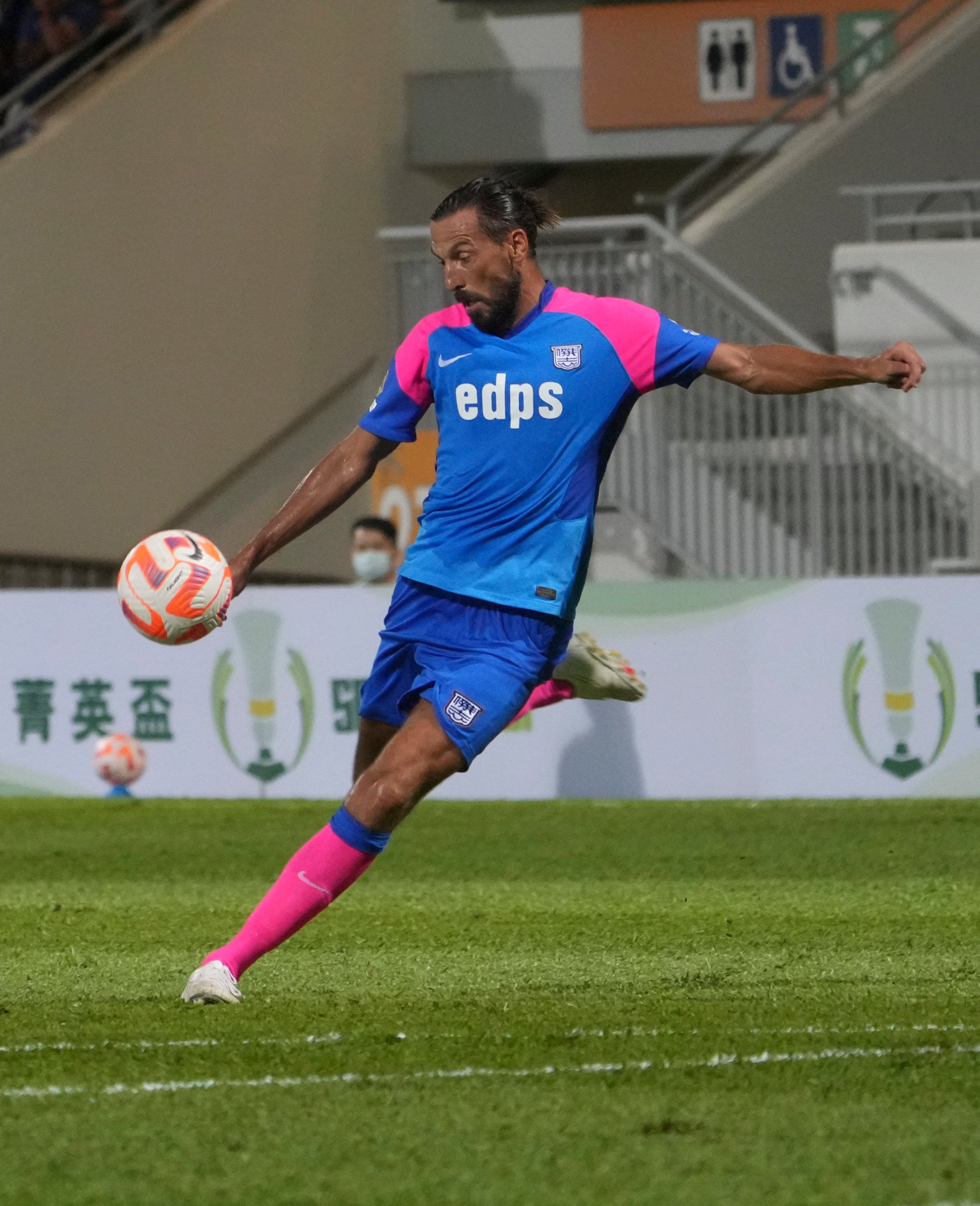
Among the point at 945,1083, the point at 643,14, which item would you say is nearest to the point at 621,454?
the point at 643,14

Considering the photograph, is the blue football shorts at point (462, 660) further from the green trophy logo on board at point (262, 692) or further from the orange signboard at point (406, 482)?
the orange signboard at point (406, 482)

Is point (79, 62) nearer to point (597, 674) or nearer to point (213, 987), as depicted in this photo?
point (597, 674)

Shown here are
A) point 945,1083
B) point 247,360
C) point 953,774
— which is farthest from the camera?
point 247,360

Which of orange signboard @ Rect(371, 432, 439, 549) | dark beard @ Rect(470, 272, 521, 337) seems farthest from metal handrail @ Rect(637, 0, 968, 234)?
dark beard @ Rect(470, 272, 521, 337)

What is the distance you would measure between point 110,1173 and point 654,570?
13.3 metres

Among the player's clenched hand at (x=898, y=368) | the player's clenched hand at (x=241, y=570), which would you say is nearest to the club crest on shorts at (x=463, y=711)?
the player's clenched hand at (x=241, y=570)

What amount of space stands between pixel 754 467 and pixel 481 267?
10.4m

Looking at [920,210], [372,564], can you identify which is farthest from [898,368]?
[920,210]

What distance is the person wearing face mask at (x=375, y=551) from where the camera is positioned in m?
12.8

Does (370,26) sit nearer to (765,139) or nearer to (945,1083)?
(765,139)

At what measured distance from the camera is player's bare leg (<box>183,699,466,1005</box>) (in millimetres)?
5219

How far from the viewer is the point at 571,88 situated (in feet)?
66.2

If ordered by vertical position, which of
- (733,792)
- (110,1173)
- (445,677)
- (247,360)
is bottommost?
(733,792)

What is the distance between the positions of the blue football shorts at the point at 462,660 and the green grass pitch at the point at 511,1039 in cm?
70
